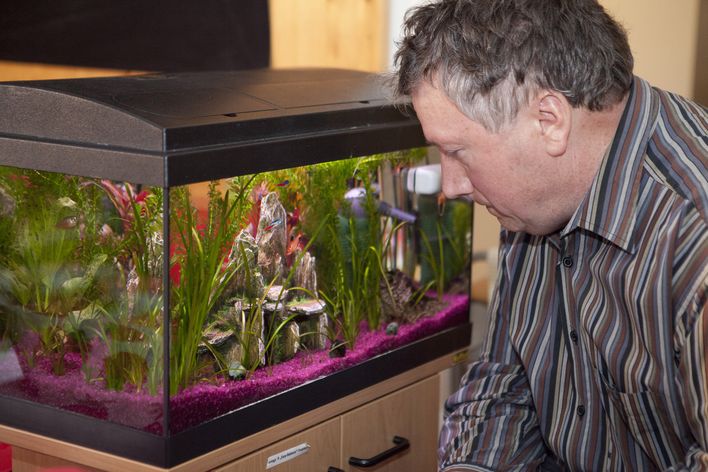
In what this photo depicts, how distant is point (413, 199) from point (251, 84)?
15.8 inches

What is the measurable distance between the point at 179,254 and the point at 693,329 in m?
0.69

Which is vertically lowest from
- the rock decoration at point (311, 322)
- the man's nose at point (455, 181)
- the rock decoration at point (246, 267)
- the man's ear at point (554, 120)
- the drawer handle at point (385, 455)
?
the drawer handle at point (385, 455)

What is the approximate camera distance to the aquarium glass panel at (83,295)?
1.32m

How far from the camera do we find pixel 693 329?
3.58 feet

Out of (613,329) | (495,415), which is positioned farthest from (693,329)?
(495,415)

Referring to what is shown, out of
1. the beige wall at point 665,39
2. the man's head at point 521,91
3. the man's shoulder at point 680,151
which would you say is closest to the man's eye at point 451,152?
the man's head at point 521,91

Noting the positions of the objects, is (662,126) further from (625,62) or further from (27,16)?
(27,16)

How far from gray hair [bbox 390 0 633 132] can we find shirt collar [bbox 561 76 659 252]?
34 mm

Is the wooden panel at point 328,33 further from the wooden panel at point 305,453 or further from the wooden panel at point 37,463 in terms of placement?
the wooden panel at point 37,463

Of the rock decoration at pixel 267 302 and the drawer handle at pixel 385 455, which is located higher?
the rock decoration at pixel 267 302

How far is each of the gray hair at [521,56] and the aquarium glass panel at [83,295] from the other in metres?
0.44

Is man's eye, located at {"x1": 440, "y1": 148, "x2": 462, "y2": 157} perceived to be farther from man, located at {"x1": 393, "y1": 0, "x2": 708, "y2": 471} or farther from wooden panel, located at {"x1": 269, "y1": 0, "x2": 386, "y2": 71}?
wooden panel, located at {"x1": 269, "y1": 0, "x2": 386, "y2": 71}

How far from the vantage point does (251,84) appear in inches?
66.6

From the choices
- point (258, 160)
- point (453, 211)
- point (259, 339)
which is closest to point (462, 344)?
point (453, 211)
